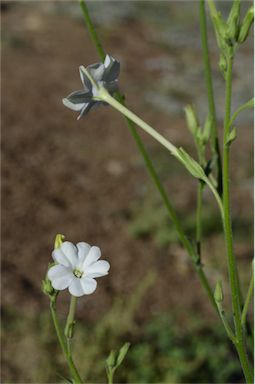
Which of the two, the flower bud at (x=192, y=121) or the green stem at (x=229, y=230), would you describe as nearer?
the green stem at (x=229, y=230)

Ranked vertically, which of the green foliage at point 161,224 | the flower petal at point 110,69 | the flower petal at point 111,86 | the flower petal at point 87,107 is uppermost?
the flower petal at point 110,69

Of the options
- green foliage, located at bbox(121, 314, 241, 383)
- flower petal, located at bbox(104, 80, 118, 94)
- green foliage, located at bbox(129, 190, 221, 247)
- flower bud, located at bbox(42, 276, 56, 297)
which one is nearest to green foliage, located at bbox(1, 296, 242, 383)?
green foliage, located at bbox(121, 314, 241, 383)

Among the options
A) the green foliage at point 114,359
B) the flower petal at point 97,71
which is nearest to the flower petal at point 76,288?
the green foliage at point 114,359

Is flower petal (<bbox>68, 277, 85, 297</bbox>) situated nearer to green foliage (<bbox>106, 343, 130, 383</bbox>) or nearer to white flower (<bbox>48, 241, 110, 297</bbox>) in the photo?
white flower (<bbox>48, 241, 110, 297</bbox>)

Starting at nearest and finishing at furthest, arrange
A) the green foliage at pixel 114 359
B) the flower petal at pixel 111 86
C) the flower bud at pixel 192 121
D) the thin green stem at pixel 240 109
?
1. the thin green stem at pixel 240 109
2. the flower petal at pixel 111 86
3. the green foliage at pixel 114 359
4. the flower bud at pixel 192 121

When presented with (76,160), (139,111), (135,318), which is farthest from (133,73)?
(135,318)

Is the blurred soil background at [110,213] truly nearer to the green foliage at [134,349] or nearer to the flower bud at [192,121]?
the green foliage at [134,349]

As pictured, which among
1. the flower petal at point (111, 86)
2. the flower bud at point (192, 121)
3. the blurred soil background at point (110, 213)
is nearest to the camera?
the flower petal at point (111, 86)

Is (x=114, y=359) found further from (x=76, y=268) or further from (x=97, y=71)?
(x=97, y=71)

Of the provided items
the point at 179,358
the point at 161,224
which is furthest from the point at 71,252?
the point at 161,224
